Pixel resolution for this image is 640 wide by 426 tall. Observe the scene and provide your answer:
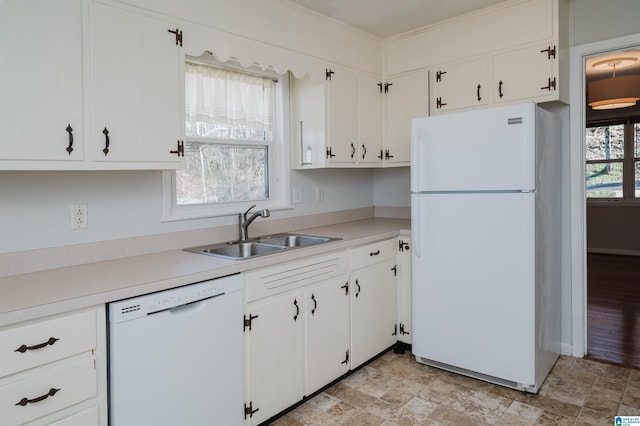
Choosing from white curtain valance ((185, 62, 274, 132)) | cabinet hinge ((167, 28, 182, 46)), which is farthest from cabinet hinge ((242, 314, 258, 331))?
cabinet hinge ((167, 28, 182, 46))

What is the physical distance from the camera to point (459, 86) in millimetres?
3121

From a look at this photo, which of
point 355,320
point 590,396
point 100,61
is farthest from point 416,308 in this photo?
point 100,61

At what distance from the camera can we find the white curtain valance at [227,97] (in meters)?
2.57

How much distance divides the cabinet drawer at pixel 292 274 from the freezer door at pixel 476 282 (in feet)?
2.06

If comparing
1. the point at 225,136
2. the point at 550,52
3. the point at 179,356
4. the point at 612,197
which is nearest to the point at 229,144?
the point at 225,136

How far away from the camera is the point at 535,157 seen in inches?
95.2

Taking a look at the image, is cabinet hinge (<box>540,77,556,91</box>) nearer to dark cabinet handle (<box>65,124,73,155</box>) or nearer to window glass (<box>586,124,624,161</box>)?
dark cabinet handle (<box>65,124,73,155</box>)

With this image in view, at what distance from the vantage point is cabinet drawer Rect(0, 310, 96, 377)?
1.30 m

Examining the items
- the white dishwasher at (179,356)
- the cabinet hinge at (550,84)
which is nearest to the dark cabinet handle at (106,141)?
the white dishwasher at (179,356)

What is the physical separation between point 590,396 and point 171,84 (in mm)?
2878

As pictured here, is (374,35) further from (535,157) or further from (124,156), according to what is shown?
(124,156)

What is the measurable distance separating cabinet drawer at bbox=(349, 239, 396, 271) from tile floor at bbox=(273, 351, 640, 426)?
732 millimetres

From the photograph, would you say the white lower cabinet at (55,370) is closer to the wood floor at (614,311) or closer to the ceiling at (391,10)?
the ceiling at (391,10)

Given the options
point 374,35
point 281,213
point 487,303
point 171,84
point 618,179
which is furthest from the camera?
point 618,179
